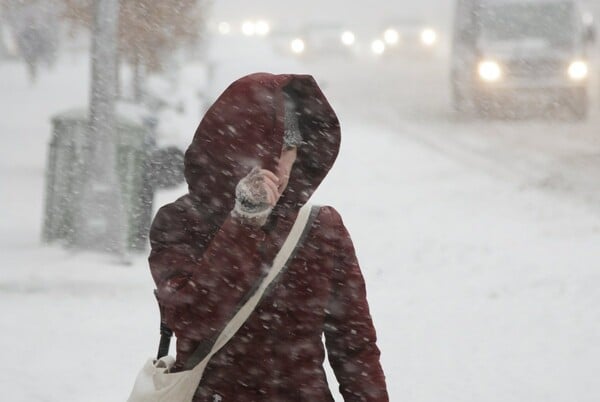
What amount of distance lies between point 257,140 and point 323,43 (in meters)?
44.5

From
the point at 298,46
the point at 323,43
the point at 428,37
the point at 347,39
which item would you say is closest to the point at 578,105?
the point at 323,43

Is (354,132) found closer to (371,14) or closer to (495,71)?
(495,71)

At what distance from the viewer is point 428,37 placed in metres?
49.8

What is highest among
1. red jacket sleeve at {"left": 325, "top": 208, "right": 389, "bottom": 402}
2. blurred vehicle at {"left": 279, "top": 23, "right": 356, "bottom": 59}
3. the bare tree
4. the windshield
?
blurred vehicle at {"left": 279, "top": 23, "right": 356, "bottom": 59}

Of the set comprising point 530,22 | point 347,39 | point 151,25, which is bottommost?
point 151,25

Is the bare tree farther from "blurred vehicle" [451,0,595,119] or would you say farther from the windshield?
the windshield

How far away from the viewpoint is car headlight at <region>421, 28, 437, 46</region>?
1945 inches

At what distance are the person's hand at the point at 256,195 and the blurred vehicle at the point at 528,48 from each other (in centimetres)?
1777

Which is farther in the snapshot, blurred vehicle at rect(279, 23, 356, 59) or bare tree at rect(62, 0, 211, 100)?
blurred vehicle at rect(279, 23, 356, 59)

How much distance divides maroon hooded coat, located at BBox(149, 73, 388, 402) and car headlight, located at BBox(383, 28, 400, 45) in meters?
47.9

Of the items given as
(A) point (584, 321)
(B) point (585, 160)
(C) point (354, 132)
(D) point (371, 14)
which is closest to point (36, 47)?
(C) point (354, 132)

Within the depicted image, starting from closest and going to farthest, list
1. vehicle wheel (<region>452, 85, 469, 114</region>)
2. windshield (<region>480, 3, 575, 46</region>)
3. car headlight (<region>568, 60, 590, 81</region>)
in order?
car headlight (<region>568, 60, 590, 81</region>) < windshield (<region>480, 3, 575, 46</region>) < vehicle wheel (<region>452, 85, 469, 114</region>)

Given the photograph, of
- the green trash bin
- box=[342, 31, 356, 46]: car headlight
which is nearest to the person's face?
the green trash bin

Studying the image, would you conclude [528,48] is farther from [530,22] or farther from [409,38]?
[409,38]
